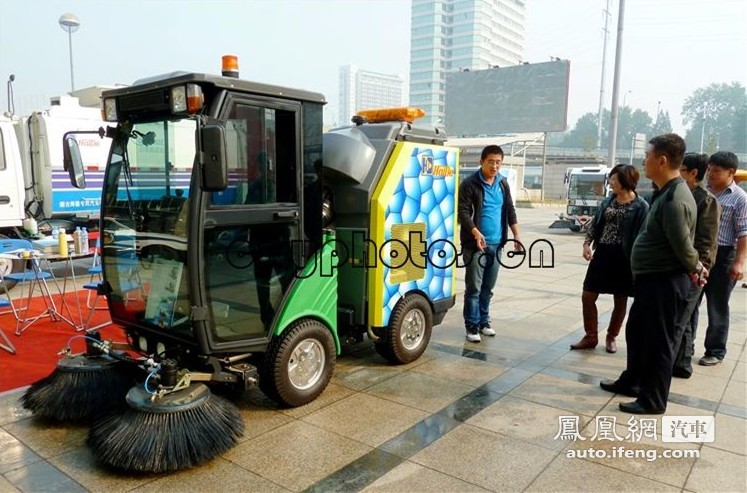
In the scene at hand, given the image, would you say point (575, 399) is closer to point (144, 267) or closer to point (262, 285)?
point (262, 285)

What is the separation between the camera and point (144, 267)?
11.7ft

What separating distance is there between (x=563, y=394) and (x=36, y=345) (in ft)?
16.0

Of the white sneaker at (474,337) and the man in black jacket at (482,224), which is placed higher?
the man in black jacket at (482,224)

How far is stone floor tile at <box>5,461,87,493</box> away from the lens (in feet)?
9.20

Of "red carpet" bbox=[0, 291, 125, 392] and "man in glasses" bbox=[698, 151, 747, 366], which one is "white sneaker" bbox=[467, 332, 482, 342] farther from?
"red carpet" bbox=[0, 291, 125, 392]

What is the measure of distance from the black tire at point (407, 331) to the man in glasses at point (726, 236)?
102 inches

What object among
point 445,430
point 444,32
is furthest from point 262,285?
point 444,32

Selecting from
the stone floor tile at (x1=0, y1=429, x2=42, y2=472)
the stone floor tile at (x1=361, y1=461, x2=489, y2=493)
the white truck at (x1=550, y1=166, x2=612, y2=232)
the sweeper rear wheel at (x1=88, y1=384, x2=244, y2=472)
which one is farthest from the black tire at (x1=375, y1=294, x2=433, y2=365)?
the white truck at (x1=550, y1=166, x2=612, y2=232)

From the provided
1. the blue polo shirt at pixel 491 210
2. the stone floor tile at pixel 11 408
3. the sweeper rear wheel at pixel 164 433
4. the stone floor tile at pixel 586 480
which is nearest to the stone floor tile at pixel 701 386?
the stone floor tile at pixel 586 480

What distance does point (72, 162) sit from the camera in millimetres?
5211

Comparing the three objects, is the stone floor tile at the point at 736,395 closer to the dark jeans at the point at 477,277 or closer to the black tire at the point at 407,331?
the dark jeans at the point at 477,277

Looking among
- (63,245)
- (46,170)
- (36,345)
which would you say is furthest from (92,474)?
(46,170)

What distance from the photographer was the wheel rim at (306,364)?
3770mm

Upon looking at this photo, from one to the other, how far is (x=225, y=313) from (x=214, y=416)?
24.9 inches
